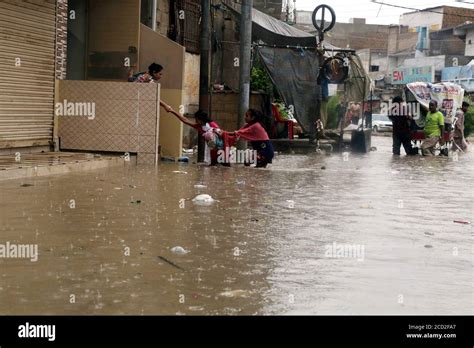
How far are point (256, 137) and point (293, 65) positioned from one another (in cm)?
632

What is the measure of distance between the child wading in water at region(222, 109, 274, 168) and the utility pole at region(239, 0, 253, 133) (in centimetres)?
132

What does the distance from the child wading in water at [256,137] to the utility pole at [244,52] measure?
4.35 ft

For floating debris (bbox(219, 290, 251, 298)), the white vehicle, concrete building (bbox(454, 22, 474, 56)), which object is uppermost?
concrete building (bbox(454, 22, 474, 56))

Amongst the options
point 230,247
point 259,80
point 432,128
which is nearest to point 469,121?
point 432,128

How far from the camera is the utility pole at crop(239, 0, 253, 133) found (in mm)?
15562

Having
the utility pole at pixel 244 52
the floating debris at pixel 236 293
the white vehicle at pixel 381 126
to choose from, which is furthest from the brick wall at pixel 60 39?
the white vehicle at pixel 381 126

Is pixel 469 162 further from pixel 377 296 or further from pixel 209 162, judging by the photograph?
pixel 377 296

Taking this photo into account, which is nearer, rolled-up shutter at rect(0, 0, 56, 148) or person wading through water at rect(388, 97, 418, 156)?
rolled-up shutter at rect(0, 0, 56, 148)

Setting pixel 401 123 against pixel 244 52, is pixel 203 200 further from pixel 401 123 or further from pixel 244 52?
pixel 401 123

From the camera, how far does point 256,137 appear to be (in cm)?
1429

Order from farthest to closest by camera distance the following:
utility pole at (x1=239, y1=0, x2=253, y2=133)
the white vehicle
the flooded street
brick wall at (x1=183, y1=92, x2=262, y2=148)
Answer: the white vehicle
brick wall at (x1=183, y1=92, x2=262, y2=148)
utility pole at (x1=239, y1=0, x2=253, y2=133)
the flooded street

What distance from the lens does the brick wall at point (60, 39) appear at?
13219mm

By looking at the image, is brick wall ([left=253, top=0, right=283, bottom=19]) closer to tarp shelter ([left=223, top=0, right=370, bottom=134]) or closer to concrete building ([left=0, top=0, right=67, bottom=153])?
tarp shelter ([left=223, top=0, right=370, bottom=134])

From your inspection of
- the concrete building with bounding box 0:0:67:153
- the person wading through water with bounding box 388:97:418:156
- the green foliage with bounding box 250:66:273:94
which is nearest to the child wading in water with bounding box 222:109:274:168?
the concrete building with bounding box 0:0:67:153
